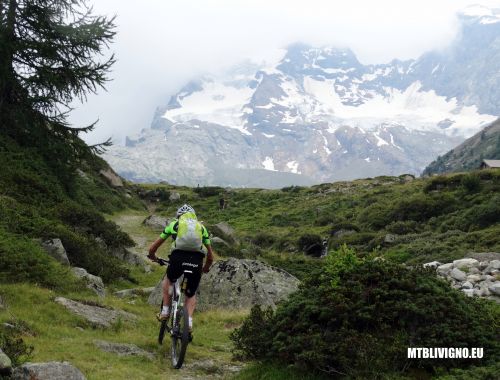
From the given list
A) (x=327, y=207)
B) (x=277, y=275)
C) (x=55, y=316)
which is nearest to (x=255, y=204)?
(x=327, y=207)

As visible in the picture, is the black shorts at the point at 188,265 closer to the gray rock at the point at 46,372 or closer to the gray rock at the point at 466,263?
the gray rock at the point at 46,372

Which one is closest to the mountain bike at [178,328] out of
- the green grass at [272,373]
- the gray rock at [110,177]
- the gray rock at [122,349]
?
the gray rock at [122,349]

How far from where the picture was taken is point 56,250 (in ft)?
49.0

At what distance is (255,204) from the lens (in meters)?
64.8

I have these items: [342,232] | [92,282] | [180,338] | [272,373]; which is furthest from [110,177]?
[272,373]

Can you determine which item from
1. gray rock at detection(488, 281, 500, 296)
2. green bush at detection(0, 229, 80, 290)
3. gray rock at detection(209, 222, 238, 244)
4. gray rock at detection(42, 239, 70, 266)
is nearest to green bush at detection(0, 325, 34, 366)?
green bush at detection(0, 229, 80, 290)

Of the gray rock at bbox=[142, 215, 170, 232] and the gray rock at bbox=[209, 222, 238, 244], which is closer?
the gray rock at bbox=[209, 222, 238, 244]

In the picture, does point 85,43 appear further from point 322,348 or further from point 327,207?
point 327,207

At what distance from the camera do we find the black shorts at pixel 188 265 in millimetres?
9453

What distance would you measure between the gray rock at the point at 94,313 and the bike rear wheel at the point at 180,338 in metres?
2.73

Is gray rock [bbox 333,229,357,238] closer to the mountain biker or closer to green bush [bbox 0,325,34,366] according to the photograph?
the mountain biker

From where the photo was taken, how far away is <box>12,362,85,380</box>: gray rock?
6.57 m

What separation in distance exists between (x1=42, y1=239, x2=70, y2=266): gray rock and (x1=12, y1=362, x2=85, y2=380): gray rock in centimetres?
835

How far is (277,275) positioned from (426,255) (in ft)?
32.8
